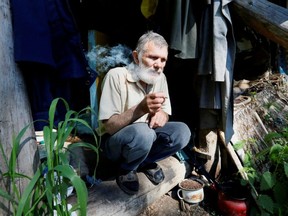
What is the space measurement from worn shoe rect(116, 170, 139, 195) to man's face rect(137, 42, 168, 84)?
731mm

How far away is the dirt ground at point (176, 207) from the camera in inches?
94.3

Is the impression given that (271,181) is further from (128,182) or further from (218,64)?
(128,182)

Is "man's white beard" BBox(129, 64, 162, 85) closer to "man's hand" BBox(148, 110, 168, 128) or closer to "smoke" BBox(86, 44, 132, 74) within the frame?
"man's hand" BBox(148, 110, 168, 128)

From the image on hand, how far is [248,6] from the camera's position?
2.24 m

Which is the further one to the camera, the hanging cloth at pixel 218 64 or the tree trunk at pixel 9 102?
the hanging cloth at pixel 218 64

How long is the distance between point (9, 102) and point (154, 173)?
1353 millimetres

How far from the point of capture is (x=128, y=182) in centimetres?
220

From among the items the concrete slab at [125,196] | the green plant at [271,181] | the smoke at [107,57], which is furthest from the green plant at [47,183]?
the green plant at [271,181]

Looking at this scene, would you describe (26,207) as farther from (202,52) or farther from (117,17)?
(117,17)

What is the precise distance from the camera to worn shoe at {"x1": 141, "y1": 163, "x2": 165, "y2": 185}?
7.77 ft

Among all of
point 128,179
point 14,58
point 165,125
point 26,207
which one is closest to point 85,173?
point 128,179

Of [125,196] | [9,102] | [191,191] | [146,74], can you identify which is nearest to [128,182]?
[125,196]

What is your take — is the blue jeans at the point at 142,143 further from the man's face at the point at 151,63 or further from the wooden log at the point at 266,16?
the wooden log at the point at 266,16

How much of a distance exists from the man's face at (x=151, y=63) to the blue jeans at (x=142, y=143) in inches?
14.0
